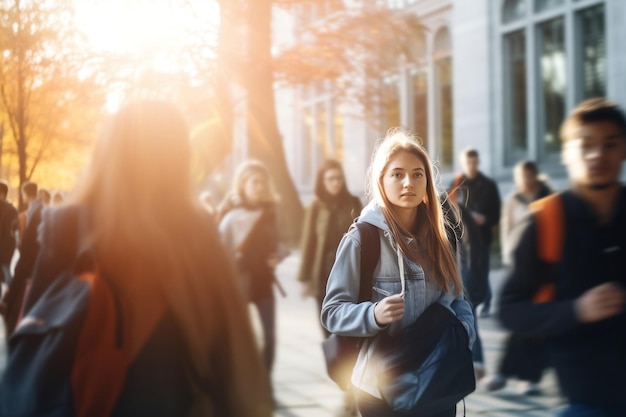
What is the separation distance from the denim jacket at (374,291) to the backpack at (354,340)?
0.06ft

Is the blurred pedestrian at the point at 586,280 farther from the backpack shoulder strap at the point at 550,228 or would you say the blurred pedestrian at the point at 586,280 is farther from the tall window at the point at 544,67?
the tall window at the point at 544,67

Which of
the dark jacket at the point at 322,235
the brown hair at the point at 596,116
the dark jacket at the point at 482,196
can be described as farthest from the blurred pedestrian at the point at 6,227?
the dark jacket at the point at 482,196

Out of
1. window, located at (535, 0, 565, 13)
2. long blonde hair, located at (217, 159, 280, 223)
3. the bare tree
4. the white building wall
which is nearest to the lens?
the bare tree

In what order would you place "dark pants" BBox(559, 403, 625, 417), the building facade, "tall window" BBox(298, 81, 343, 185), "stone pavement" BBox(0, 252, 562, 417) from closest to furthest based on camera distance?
"dark pants" BBox(559, 403, 625, 417), "stone pavement" BBox(0, 252, 562, 417), the building facade, "tall window" BBox(298, 81, 343, 185)

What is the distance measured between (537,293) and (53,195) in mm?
1804

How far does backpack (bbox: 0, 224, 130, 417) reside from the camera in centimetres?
223

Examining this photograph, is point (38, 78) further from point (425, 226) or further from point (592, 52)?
point (592, 52)

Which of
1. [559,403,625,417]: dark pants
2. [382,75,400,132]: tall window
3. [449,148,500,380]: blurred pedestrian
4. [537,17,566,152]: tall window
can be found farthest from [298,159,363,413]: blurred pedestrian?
[382,75,400,132]: tall window

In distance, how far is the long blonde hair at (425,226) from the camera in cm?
326

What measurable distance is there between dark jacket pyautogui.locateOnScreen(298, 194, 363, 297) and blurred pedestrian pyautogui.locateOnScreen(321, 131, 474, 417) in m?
3.49

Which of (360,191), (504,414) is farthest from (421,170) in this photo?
(360,191)

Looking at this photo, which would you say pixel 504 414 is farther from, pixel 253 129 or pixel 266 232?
pixel 253 129

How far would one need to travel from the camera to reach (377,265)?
Answer: 10.7 feet

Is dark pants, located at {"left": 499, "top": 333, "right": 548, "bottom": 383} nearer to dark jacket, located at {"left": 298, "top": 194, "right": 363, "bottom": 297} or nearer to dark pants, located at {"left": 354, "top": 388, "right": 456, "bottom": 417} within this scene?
dark jacket, located at {"left": 298, "top": 194, "right": 363, "bottom": 297}
